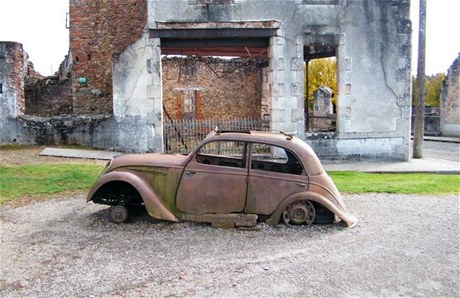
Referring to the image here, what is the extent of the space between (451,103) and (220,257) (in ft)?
75.9

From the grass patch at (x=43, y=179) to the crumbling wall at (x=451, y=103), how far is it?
20.4 meters

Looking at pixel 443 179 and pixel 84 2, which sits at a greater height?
pixel 84 2

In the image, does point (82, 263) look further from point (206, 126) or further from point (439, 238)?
point (206, 126)

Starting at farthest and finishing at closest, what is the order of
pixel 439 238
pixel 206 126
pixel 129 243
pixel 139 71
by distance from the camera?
pixel 206 126 → pixel 139 71 → pixel 439 238 → pixel 129 243

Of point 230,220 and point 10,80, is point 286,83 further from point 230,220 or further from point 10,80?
point 10,80

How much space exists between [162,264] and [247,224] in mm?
1633

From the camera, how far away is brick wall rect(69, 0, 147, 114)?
1691 cm

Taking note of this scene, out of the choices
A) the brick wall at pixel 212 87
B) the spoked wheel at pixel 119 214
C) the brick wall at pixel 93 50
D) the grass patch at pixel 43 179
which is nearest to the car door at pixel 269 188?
the spoked wheel at pixel 119 214

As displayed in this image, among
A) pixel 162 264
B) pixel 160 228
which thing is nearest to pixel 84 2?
pixel 160 228

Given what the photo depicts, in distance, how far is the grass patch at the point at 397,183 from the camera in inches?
364

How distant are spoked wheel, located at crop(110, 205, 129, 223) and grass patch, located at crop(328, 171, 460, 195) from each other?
4456 mm

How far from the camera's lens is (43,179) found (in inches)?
377

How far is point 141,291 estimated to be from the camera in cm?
437

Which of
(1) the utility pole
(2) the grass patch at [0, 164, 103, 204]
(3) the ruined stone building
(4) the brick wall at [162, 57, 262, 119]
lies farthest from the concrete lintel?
(4) the brick wall at [162, 57, 262, 119]
